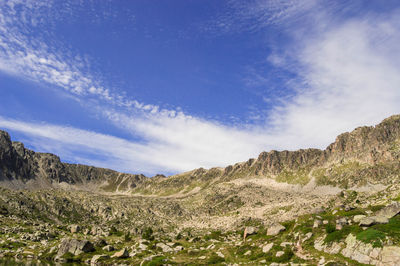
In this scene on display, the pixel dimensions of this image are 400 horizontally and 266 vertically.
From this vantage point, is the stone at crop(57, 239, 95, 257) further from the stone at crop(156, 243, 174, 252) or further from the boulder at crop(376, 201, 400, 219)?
the boulder at crop(376, 201, 400, 219)

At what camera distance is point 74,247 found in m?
85.4

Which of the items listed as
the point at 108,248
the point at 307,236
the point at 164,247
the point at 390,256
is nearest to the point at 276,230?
the point at 307,236

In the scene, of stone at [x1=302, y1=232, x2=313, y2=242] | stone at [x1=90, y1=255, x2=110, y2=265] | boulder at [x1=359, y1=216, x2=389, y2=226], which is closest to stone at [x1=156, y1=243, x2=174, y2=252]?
stone at [x1=90, y1=255, x2=110, y2=265]

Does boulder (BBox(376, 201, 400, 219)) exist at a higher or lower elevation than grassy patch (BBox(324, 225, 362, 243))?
higher

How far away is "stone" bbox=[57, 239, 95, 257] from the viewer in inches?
3324

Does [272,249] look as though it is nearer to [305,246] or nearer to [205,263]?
[305,246]

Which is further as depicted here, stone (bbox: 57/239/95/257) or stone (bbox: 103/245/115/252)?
stone (bbox: 103/245/115/252)

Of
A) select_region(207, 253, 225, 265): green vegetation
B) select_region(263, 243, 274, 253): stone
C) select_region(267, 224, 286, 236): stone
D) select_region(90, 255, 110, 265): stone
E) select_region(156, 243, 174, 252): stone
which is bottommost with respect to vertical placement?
select_region(90, 255, 110, 265): stone

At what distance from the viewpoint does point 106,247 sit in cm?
8819

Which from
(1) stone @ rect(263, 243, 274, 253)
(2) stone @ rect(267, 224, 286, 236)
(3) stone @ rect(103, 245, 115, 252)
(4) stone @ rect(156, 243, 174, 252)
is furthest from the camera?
(3) stone @ rect(103, 245, 115, 252)

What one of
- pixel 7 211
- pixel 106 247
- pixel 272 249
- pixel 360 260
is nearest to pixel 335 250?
pixel 360 260

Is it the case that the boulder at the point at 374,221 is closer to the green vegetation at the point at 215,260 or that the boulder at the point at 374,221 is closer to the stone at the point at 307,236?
the stone at the point at 307,236

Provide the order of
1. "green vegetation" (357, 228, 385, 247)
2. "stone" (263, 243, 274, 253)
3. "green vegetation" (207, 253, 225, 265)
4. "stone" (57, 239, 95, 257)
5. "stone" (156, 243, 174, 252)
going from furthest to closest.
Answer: "stone" (57, 239, 95, 257), "stone" (156, 243, 174, 252), "green vegetation" (207, 253, 225, 265), "stone" (263, 243, 274, 253), "green vegetation" (357, 228, 385, 247)

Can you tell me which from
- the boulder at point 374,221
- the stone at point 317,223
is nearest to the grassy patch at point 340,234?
the boulder at point 374,221
